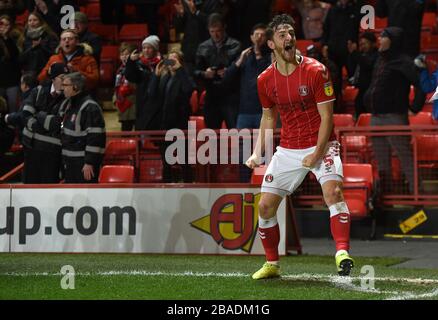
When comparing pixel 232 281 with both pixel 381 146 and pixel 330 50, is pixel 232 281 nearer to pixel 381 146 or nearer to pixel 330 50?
pixel 381 146

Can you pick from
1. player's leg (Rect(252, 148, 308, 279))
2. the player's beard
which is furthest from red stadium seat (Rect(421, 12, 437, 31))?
player's leg (Rect(252, 148, 308, 279))

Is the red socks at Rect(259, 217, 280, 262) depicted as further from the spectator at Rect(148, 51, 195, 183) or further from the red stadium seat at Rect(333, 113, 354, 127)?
the red stadium seat at Rect(333, 113, 354, 127)

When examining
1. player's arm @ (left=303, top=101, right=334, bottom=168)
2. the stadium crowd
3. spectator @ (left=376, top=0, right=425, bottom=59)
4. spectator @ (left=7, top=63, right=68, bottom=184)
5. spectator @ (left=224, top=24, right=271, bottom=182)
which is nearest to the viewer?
player's arm @ (left=303, top=101, right=334, bottom=168)

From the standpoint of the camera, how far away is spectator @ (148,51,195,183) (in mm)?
14570

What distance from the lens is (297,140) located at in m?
9.41

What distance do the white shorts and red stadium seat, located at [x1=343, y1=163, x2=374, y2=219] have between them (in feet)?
15.1

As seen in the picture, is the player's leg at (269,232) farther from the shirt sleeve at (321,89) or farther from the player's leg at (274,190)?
the shirt sleeve at (321,89)

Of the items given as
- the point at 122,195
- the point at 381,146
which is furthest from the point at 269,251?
the point at 381,146

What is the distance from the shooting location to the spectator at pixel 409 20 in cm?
1553

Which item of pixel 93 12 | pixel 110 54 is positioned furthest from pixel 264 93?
pixel 93 12

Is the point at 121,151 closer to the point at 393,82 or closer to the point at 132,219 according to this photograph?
the point at 132,219

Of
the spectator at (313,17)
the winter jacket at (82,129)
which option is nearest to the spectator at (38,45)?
the winter jacket at (82,129)

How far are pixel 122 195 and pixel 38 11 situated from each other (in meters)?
7.31

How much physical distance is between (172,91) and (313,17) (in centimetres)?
441
